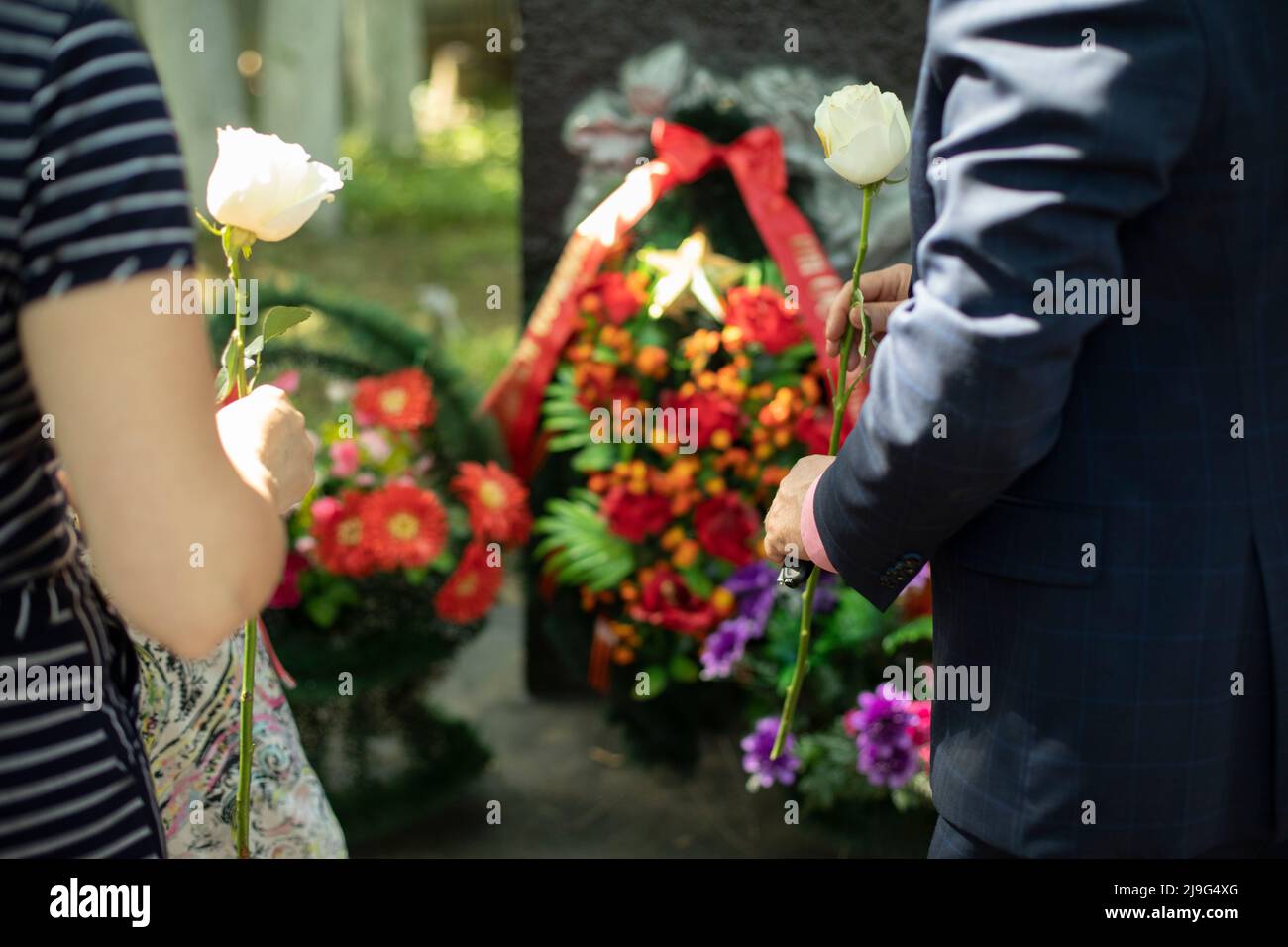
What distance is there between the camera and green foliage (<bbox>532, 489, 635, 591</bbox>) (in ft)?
10.6

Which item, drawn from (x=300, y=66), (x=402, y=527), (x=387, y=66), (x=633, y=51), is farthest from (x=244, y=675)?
(x=387, y=66)

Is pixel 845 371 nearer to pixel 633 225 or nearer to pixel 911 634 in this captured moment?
pixel 911 634

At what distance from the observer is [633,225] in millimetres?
3393

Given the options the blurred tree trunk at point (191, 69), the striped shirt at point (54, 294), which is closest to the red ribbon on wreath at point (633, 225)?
the striped shirt at point (54, 294)

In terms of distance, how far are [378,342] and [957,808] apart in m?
2.20

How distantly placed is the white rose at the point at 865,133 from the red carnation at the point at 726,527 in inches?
59.7

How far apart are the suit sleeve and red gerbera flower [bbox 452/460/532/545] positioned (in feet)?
6.11

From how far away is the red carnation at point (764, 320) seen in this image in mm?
3100

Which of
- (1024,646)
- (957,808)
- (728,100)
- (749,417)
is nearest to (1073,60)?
(1024,646)

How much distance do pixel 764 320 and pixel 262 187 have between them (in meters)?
1.75

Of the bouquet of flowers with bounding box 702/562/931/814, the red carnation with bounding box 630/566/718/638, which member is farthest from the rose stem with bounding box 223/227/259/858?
the red carnation with bounding box 630/566/718/638

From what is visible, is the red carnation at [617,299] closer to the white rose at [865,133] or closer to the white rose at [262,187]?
the white rose at [865,133]

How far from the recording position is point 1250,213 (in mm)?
1324
